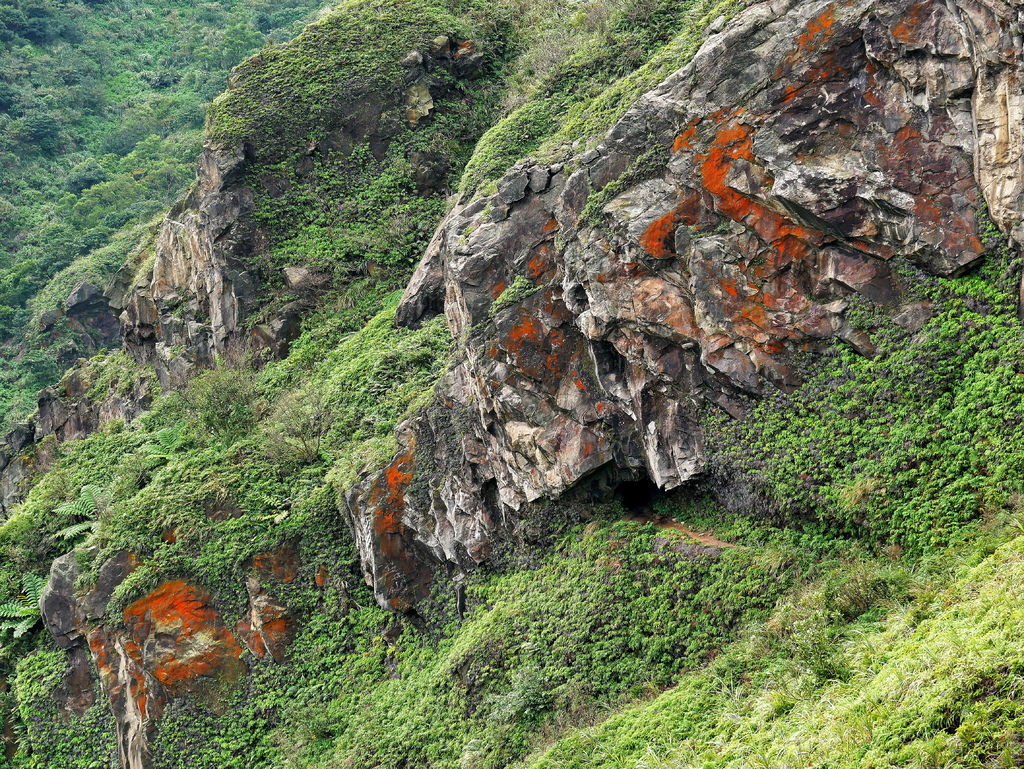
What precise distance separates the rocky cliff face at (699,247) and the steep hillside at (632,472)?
0.05 metres

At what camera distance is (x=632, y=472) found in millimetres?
12305

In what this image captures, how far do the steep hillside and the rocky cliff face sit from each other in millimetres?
52

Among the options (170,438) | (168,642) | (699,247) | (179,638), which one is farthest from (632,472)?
(170,438)

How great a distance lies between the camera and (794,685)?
735 centimetres

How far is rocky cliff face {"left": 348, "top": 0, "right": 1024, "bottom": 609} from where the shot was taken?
924 cm

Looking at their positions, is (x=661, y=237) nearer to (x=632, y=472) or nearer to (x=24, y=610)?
(x=632, y=472)

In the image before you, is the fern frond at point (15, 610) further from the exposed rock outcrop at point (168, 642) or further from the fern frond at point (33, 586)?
the exposed rock outcrop at point (168, 642)

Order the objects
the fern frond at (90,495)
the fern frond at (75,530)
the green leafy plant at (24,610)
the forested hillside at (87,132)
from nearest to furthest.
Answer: the green leafy plant at (24,610), the fern frond at (75,530), the fern frond at (90,495), the forested hillside at (87,132)

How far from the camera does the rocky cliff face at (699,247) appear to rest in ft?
30.3

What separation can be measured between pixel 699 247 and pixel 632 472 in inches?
148

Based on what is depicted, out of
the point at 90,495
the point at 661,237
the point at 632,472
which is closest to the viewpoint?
the point at 661,237

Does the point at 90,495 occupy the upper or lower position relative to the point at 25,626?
upper

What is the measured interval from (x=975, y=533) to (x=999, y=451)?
0.97 m

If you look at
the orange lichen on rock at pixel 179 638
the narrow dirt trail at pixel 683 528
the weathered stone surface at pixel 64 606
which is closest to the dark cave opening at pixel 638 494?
the narrow dirt trail at pixel 683 528
